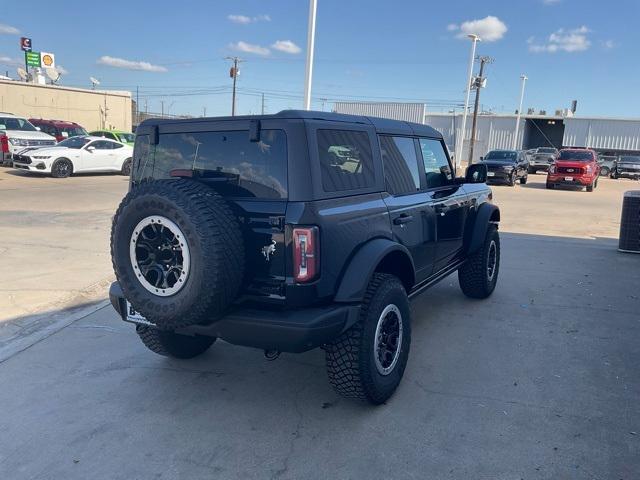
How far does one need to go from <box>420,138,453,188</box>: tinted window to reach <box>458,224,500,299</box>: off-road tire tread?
979mm

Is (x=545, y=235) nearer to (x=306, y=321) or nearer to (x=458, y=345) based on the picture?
(x=458, y=345)

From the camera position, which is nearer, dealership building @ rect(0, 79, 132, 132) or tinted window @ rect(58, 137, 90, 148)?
tinted window @ rect(58, 137, 90, 148)

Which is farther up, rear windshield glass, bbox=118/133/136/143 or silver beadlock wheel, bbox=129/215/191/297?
rear windshield glass, bbox=118/133/136/143

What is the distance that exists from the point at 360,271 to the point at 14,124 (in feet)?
68.9

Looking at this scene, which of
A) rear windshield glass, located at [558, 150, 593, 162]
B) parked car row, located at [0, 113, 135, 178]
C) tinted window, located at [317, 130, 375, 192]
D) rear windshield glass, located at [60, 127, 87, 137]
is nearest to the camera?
tinted window, located at [317, 130, 375, 192]

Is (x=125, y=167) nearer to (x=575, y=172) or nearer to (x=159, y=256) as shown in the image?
(x=575, y=172)

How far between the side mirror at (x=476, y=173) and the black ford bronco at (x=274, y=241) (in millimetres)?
1933

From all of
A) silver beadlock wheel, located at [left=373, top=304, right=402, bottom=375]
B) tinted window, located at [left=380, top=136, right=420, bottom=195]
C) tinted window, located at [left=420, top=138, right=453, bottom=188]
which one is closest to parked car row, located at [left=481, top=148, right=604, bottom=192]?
tinted window, located at [left=420, top=138, right=453, bottom=188]

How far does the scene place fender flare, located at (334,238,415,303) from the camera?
3.23 meters

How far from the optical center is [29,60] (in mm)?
48406

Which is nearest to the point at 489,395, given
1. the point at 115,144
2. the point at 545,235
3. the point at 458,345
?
the point at 458,345

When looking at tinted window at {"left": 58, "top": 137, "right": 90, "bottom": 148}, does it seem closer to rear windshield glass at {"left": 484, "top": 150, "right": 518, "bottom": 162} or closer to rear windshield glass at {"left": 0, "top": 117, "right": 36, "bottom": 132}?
rear windshield glass at {"left": 0, "top": 117, "right": 36, "bottom": 132}

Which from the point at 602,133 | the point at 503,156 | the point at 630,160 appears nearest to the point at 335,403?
the point at 503,156

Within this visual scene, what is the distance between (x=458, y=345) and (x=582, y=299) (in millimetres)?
2360
